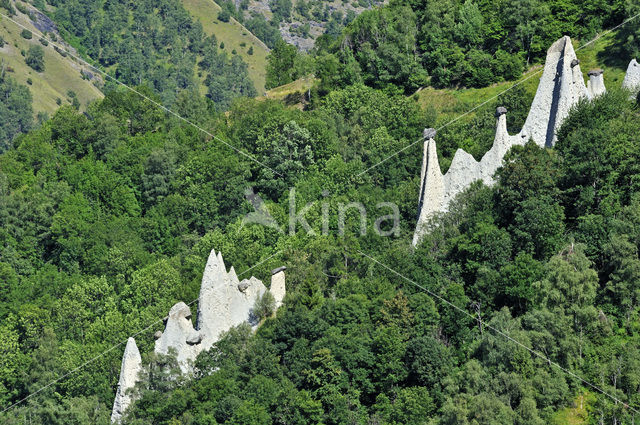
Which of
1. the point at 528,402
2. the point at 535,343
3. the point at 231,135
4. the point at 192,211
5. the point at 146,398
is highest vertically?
the point at 231,135

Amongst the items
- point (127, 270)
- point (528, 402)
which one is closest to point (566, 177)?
point (528, 402)

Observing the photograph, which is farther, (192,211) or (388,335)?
(192,211)

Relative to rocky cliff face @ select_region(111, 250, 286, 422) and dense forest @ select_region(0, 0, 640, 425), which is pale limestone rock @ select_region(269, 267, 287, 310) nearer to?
rocky cliff face @ select_region(111, 250, 286, 422)

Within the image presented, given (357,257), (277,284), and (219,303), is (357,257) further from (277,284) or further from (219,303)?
(219,303)

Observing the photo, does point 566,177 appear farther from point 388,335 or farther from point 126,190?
point 126,190

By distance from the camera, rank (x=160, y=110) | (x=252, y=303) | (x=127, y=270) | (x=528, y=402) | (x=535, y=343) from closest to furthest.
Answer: (x=528, y=402) → (x=535, y=343) → (x=252, y=303) → (x=127, y=270) → (x=160, y=110)

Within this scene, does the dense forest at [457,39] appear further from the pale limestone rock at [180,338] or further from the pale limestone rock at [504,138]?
the pale limestone rock at [180,338]

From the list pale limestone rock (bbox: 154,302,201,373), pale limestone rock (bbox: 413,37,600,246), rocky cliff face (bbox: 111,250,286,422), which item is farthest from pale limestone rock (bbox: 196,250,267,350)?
pale limestone rock (bbox: 413,37,600,246)
